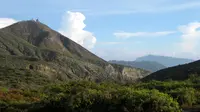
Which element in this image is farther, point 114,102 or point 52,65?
point 52,65

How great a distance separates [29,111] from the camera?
1712 centimetres

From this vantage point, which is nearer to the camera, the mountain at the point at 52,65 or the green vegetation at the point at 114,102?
the green vegetation at the point at 114,102

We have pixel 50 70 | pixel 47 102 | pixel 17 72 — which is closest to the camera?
pixel 47 102

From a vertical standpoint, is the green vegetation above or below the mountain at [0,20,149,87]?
below

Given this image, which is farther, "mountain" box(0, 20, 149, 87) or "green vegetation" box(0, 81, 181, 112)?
"mountain" box(0, 20, 149, 87)

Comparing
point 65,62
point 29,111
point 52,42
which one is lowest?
point 29,111

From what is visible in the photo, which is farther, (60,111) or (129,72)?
(129,72)

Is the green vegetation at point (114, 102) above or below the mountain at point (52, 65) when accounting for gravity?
below

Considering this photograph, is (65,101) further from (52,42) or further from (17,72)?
(52,42)

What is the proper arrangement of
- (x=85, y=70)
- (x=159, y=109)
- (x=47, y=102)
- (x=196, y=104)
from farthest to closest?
1. (x=85, y=70)
2. (x=196, y=104)
3. (x=47, y=102)
4. (x=159, y=109)

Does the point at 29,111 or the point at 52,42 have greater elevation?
the point at 52,42

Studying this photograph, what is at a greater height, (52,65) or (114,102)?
(52,65)

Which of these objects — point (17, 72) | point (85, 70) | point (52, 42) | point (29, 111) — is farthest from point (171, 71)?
point (52, 42)

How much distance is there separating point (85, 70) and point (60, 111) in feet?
371
